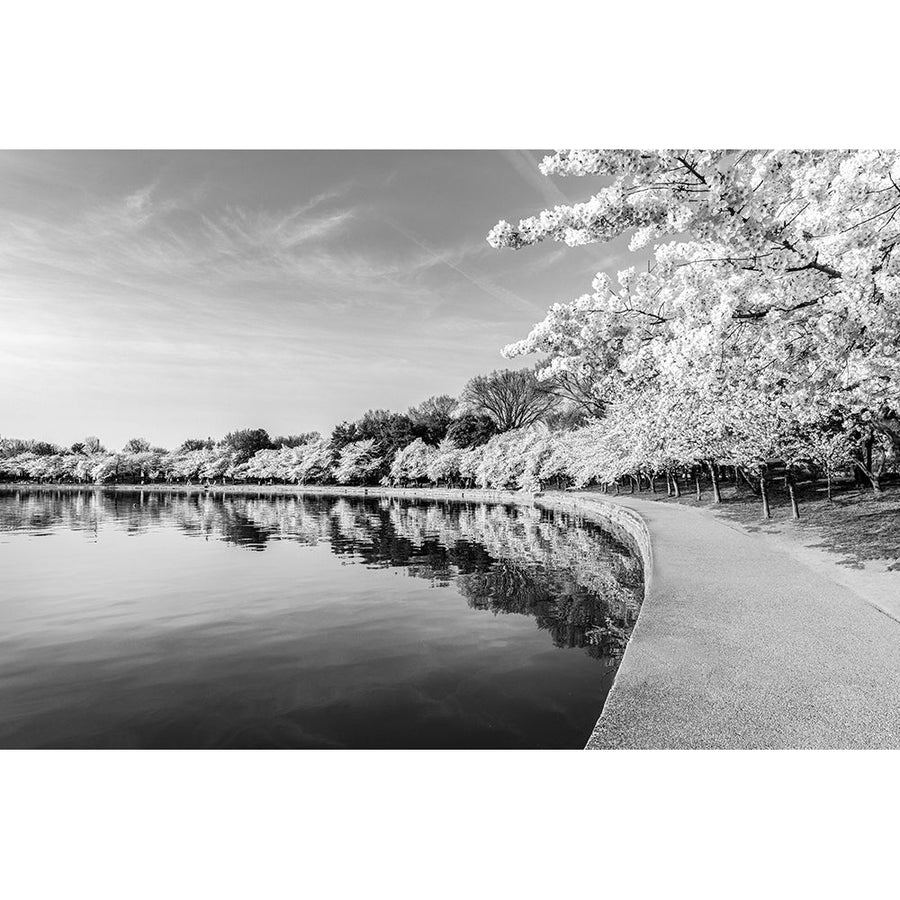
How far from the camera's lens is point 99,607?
11477 mm

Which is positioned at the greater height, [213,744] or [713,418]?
[713,418]

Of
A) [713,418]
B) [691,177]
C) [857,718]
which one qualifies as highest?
[691,177]

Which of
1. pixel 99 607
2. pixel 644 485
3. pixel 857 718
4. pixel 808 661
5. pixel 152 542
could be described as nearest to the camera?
pixel 857 718

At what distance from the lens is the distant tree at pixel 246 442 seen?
91.4m

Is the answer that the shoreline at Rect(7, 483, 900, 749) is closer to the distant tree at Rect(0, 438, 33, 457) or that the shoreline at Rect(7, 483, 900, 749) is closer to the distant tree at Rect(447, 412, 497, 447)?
the distant tree at Rect(447, 412, 497, 447)

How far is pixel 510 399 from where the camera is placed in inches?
2491

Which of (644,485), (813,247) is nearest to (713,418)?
(813,247)

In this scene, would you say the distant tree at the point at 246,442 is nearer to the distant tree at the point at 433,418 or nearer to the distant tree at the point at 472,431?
the distant tree at the point at 433,418

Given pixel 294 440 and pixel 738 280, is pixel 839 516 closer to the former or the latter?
pixel 738 280

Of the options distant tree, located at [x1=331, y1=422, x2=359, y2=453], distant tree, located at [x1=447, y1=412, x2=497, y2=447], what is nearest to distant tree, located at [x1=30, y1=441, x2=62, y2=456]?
distant tree, located at [x1=331, y1=422, x2=359, y2=453]

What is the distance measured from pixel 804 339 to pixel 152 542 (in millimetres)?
21257

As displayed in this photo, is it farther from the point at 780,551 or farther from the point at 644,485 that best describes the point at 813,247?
the point at 644,485

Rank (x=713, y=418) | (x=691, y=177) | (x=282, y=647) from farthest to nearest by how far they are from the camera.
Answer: (x=713, y=418), (x=282, y=647), (x=691, y=177)

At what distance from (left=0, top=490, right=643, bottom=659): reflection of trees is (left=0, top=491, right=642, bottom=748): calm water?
0.31 feet
